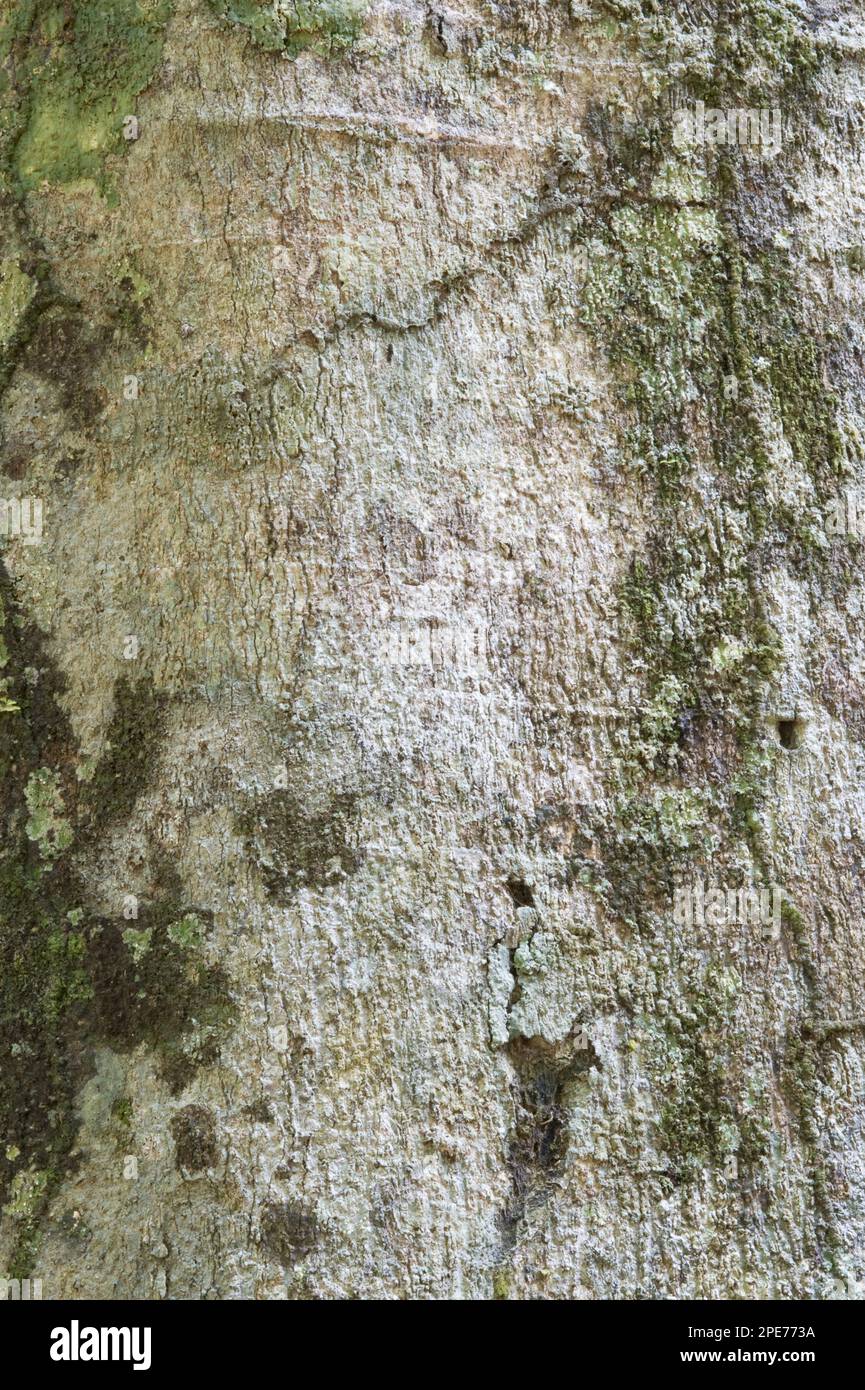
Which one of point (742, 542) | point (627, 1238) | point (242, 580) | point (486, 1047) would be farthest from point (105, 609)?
point (627, 1238)

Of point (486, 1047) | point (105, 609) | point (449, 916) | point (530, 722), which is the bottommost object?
point (486, 1047)

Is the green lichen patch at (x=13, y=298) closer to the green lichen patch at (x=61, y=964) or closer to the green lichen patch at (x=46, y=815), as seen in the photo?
the green lichen patch at (x=61, y=964)

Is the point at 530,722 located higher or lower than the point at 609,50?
lower

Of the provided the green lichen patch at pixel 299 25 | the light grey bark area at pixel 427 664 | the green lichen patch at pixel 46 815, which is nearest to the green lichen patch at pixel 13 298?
the light grey bark area at pixel 427 664

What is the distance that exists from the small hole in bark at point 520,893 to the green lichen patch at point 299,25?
963 millimetres

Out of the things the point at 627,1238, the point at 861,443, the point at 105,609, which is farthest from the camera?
the point at 861,443

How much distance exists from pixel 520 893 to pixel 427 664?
271mm

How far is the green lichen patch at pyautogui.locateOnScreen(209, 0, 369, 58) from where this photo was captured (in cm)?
136

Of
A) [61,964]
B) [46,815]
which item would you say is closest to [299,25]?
[46,815]

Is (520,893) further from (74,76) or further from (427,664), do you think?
(74,76)

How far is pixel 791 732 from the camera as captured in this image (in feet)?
4.61

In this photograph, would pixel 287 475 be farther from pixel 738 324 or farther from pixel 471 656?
pixel 738 324

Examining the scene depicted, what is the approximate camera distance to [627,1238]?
127 cm

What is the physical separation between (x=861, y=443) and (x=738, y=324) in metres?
0.21
